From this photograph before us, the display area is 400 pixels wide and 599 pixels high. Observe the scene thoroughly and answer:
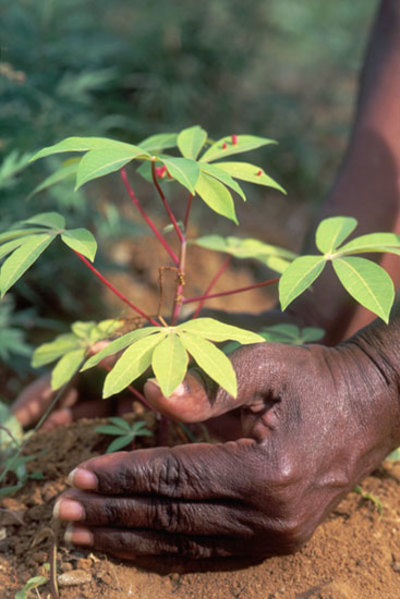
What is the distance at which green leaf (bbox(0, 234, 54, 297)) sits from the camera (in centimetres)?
121

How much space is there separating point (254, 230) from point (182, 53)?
1118mm

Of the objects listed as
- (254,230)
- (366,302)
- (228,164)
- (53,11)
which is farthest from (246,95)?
(366,302)

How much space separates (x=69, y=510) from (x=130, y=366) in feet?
1.16

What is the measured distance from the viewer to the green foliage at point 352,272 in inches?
46.4

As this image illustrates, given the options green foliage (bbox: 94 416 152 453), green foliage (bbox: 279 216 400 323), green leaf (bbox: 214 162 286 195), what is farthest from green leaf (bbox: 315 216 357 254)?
green foliage (bbox: 94 416 152 453)

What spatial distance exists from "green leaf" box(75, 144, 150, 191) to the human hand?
415mm

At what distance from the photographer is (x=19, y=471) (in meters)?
1.60

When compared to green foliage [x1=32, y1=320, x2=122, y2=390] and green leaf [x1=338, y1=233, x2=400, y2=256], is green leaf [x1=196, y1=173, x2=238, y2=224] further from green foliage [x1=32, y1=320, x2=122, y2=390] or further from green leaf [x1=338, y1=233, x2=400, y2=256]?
green foliage [x1=32, y1=320, x2=122, y2=390]

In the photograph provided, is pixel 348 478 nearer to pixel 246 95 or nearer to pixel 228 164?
pixel 228 164

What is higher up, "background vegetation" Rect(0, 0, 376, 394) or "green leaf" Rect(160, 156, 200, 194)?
"green leaf" Rect(160, 156, 200, 194)

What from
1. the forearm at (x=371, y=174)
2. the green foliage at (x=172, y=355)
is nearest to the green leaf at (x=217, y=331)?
the green foliage at (x=172, y=355)

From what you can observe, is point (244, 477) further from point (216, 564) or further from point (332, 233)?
point (332, 233)

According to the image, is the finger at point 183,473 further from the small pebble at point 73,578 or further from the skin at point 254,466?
the small pebble at point 73,578

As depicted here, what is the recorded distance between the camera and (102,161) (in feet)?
3.83
